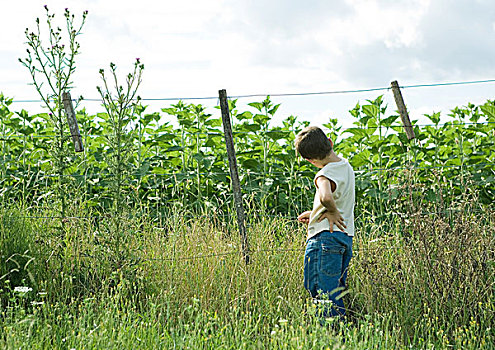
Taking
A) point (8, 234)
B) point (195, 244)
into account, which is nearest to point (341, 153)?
point (195, 244)

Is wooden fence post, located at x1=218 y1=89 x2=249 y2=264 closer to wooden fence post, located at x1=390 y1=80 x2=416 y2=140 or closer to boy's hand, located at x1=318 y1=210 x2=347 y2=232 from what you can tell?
boy's hand, located at x1=318 y1=210 x2=347 y2=232

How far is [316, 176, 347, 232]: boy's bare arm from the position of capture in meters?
A: 3.81

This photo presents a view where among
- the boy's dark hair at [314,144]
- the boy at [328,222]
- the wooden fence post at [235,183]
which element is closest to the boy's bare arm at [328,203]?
the boy at [328,222]

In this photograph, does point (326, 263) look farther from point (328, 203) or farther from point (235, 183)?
point (235, 183)

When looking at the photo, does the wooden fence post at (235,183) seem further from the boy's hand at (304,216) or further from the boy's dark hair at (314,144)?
the boy's dark hair at (314,144)

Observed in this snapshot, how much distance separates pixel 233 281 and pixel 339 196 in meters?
1.16

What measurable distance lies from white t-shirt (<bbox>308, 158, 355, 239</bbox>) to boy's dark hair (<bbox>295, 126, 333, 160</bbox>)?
0.36 feet

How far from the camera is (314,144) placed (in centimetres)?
400

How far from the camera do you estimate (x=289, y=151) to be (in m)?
6.45

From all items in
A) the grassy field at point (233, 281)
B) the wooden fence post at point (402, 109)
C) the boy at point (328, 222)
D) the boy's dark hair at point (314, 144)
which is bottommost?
the grassy field at point (233, 281)

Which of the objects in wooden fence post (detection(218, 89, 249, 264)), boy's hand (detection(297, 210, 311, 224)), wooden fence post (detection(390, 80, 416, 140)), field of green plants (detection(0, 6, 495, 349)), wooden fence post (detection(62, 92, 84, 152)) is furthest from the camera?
wooden fence post (detection(390, 80, 416, 140))

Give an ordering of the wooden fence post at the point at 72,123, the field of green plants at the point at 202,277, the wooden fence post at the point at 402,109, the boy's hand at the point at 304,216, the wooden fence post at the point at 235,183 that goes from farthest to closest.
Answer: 1. the wooden fence post at the point at 402,109
2. the wooden fence post at the point at 72,123
3. the wooden fence post at the point at 235,183
4. the boy's hand at the point at 304,216
5. the field of green plants at the point at 202,277

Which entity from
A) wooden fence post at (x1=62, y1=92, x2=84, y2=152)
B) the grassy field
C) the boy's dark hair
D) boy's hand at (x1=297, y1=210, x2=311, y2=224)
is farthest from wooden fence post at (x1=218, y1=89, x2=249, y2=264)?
wooden fence post at (x1=62, y1=92, x2=84, y2=152)

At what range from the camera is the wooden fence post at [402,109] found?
244 inches
